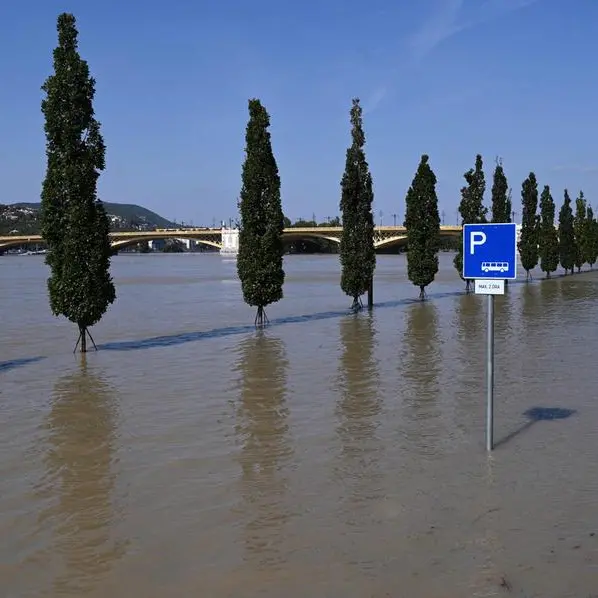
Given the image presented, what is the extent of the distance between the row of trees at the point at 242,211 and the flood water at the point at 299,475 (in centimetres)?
221

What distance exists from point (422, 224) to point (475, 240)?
28.9 meters

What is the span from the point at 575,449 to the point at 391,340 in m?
11.6

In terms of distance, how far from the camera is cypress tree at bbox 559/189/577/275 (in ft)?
196

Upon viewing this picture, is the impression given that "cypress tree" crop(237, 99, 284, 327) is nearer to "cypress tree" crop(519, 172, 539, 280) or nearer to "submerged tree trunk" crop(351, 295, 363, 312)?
"submerged tree trunk" crop(351, 295, 363, 312)

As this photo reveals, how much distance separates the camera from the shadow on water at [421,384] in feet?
31.1

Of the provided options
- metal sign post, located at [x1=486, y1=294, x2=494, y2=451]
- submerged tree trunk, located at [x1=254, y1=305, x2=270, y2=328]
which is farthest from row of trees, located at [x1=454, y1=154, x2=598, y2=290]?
metal sign post, located at [x1=486, y1=294, x2=494, y2=451]

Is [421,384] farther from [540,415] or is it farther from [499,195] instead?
[499,195]

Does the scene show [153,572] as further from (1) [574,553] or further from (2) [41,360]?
(2) [41,360]

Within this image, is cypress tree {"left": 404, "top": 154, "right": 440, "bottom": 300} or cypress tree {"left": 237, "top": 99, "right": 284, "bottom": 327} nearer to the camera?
cypress tree {"left": 237, "top": 99, "right": 284, "bottom": 327}

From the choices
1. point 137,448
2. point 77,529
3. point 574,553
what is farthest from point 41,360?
point 574,553

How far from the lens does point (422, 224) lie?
36.5 metres

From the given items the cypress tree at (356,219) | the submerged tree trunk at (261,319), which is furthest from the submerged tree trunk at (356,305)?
the submerged tree trunk at (261,319)

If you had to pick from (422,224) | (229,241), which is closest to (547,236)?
(422,224)

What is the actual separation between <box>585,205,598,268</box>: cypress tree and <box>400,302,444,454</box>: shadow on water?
162ft
